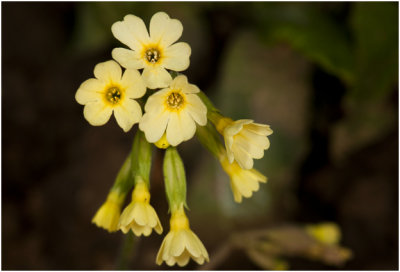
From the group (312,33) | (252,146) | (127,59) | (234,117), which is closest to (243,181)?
(252,146)

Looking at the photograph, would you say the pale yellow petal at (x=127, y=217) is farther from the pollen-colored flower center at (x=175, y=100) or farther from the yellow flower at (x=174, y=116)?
the pollen-colored flower center at (x=175, y=100)

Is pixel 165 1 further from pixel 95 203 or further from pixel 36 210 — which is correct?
pixel 36 210

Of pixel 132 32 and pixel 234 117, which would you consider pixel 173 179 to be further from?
pixel 234 117

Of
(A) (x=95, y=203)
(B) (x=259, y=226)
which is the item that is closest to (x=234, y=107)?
(B) (x=259, y=226)

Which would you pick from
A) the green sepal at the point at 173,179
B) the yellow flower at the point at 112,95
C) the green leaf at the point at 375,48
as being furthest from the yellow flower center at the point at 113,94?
the green leaf at the point at 375,48

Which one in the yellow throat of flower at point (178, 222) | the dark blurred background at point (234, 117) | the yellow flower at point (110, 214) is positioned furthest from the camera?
the dark blurred background at point (234, 117)

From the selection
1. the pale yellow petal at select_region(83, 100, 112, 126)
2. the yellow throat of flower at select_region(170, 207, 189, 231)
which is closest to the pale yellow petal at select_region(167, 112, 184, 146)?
the pale yellow petal at select_region(83, 100, 112, 126)
